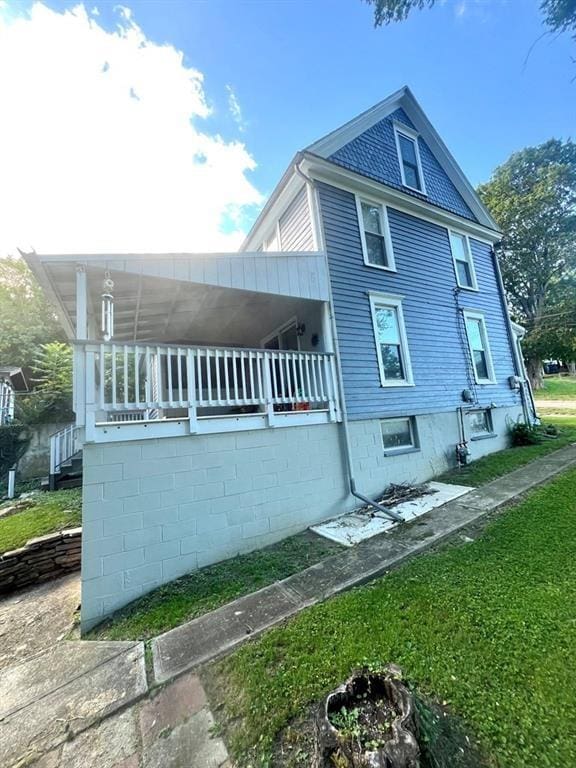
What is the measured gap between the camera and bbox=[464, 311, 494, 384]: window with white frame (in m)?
8.51

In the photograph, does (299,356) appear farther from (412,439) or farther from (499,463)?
(499,463)

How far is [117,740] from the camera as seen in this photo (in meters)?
1.99

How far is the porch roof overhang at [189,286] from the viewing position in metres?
4.11

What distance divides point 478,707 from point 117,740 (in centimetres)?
222

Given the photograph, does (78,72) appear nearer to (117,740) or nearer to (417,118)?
(417,118)

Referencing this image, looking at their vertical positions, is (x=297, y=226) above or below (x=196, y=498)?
above

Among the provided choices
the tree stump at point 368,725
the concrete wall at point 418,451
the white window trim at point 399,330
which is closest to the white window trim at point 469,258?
the white window trim at point 399,330

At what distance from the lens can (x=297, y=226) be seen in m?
7.11

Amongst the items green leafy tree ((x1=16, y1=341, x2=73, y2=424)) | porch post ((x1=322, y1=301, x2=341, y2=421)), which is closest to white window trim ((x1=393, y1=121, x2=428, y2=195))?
porch post ((x1=322, y1=301, x2=341, y2=421))

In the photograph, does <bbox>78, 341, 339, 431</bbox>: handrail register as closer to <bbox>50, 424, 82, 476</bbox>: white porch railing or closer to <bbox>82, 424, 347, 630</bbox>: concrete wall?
<bbox>82, 424, 347, 630</bbox>: concrete wall

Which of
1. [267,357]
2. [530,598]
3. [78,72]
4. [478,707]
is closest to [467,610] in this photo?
[530,598]

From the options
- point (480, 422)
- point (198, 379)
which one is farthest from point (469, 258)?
point (198, 379)

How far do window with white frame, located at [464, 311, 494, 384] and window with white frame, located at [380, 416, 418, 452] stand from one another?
10.1 feet

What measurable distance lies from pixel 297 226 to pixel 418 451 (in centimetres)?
557
